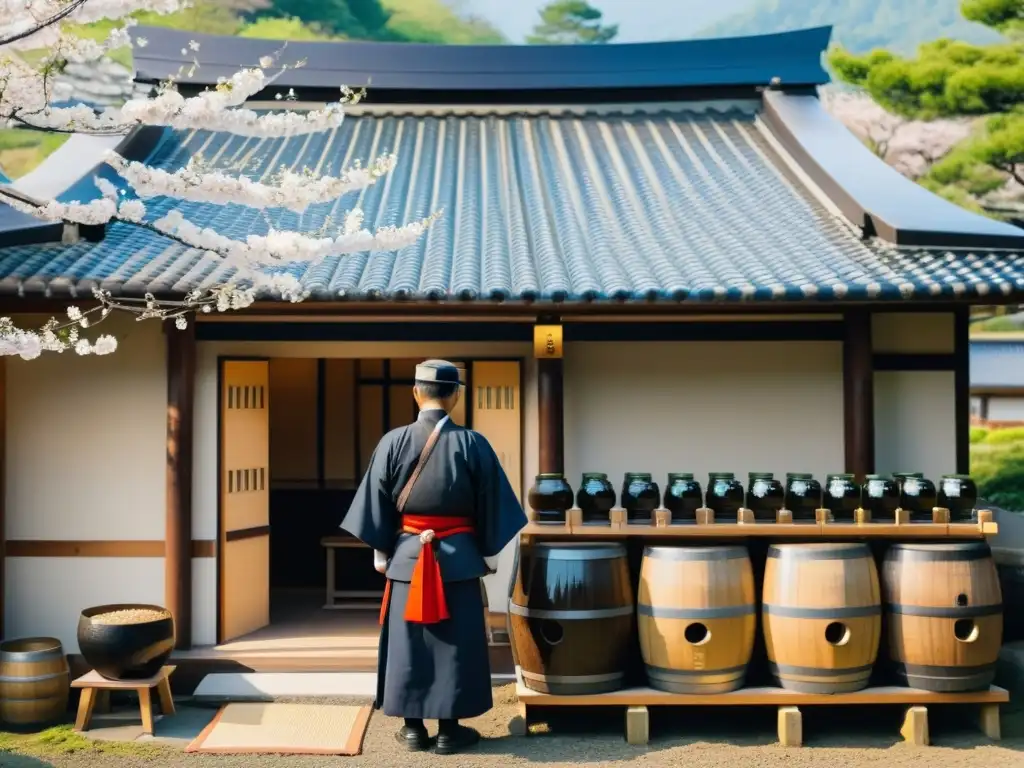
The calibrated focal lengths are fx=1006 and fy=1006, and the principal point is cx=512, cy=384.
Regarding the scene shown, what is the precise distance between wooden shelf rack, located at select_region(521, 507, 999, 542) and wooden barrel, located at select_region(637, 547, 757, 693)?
0.12m

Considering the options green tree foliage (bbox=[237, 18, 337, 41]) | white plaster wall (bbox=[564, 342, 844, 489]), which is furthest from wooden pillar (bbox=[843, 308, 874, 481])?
green tree foliage (bbox=[237, 18, 337, 41])

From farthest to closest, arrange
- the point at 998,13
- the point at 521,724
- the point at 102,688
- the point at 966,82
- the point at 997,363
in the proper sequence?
1. the point at 997,363
2. the point at 998,13
3. the point at 966,82
4. the point at 102,688
5. the point at 521,724

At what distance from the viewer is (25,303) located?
241 inches

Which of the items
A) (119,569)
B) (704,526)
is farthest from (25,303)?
(704,526)

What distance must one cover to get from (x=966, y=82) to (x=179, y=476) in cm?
1293

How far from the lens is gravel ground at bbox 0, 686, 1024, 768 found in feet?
15.8

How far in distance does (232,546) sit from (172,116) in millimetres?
2914

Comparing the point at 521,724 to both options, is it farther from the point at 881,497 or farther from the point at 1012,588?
the point at 1012,588

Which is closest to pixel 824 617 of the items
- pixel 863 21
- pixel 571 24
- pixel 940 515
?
pixel 940 515

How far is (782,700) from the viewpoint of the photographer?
5062 millimetres

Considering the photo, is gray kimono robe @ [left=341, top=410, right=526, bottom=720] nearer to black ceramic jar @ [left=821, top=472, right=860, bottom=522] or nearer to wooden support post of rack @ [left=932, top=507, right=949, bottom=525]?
black ceramic jar @ [left=821, top=472, right=860, bottom=522]

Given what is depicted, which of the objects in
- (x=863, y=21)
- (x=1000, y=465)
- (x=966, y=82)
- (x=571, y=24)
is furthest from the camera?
(x=863, y=21)

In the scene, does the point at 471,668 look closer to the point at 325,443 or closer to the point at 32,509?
the point at 32,509

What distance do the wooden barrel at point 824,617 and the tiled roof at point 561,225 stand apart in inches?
61.6
